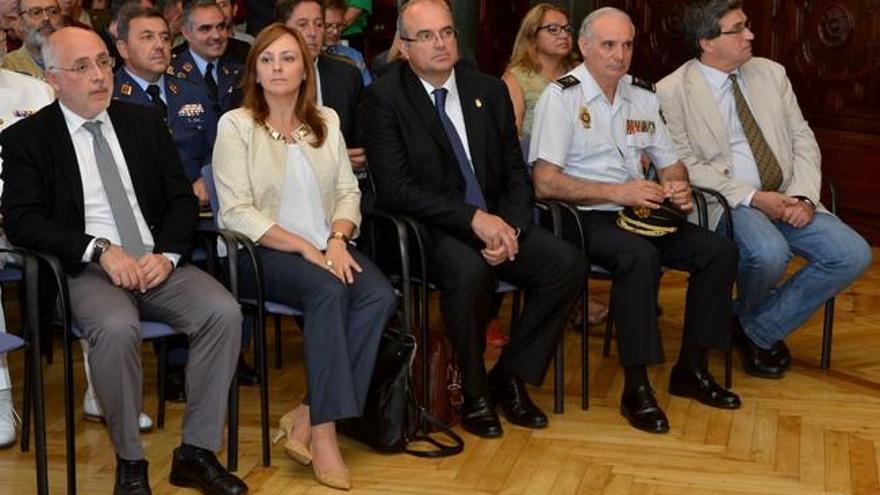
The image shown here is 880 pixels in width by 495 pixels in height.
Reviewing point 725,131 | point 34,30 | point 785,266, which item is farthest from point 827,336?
point 34,30

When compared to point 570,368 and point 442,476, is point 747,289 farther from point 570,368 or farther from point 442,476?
point 442,476

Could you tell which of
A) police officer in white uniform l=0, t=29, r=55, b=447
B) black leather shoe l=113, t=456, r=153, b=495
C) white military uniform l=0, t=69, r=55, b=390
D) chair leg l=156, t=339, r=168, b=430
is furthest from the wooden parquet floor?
white military uniform l=0, t=69, r=55, b=390

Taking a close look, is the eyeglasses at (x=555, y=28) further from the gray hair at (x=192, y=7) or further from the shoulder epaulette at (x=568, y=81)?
the gray hair at (x=192, y=7)

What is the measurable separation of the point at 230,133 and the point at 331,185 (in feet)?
1.12

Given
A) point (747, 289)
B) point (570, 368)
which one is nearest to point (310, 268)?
point (570, 368)

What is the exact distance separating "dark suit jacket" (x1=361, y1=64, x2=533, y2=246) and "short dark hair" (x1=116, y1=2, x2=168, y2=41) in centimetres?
98

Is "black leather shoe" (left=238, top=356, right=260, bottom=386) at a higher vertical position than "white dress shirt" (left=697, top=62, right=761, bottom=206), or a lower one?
lower

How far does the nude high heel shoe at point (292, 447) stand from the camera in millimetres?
3988

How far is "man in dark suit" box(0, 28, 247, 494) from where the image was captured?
144 inches

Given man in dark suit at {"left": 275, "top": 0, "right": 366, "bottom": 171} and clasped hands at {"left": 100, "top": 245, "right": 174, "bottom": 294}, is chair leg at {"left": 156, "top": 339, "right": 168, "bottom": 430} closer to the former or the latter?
clasped hands at {"left": 100, "top": 245, "right": 174, "bottom": 294}

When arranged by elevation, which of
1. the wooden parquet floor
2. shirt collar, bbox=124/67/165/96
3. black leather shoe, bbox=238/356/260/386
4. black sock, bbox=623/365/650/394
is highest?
shirt collar, bbox=124/67/165/96

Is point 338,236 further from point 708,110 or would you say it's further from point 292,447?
point 708,110

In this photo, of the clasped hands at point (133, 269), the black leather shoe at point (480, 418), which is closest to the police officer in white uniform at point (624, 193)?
the black leather shoe at point (480, 418)

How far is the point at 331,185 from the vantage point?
4309 mm
